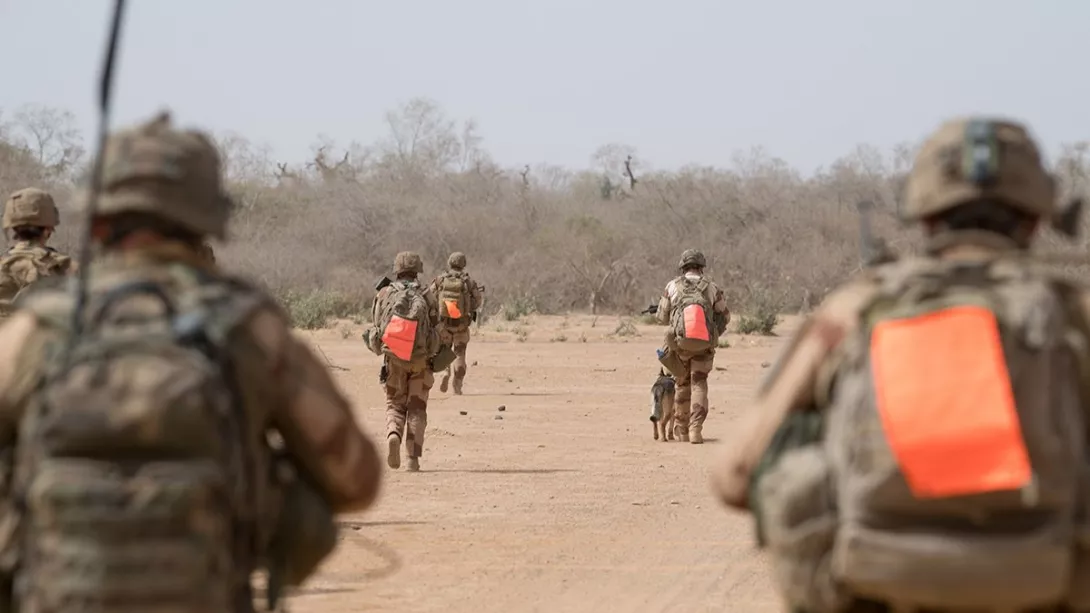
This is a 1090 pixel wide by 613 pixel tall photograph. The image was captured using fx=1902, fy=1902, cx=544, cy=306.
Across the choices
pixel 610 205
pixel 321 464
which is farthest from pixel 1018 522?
pixel 610 205

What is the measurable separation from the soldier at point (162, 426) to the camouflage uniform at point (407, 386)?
1114 centimetres

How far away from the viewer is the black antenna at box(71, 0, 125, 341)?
464cm

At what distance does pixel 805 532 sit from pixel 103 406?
172 centimetres

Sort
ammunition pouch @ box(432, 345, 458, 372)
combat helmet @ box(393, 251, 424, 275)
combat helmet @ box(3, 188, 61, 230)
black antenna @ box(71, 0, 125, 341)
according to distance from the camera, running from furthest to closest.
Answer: ammunition pouch @ box(432, 345, 458, 372), combat helmet @ box(393, 251, 424, 275), combat helmet @ box(3, 188, 61, 230), black antenna @ box(71, 0, 125, 341)

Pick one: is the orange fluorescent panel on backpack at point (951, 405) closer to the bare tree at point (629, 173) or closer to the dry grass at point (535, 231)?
the dry grass at point (535, 231)

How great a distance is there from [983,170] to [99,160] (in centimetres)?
219

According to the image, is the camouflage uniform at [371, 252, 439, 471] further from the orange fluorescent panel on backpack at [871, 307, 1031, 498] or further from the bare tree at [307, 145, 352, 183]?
the bare tree at [307, 145, 352, 183]

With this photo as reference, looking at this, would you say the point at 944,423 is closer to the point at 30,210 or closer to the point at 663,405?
the point at 30,210

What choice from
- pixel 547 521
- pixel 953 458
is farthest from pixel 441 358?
A: pixel 953 458

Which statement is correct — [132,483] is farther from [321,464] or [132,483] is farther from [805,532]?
[805,532]

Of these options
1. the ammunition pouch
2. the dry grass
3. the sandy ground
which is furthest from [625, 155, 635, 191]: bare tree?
the ammunition pouch

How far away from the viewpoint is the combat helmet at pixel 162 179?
15.6 feet

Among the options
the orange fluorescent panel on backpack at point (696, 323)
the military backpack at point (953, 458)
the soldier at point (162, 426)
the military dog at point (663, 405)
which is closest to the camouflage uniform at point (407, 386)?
the orange fluorescent panel on backpack at point (696, 323)

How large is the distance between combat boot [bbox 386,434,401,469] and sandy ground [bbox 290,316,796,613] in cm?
14
